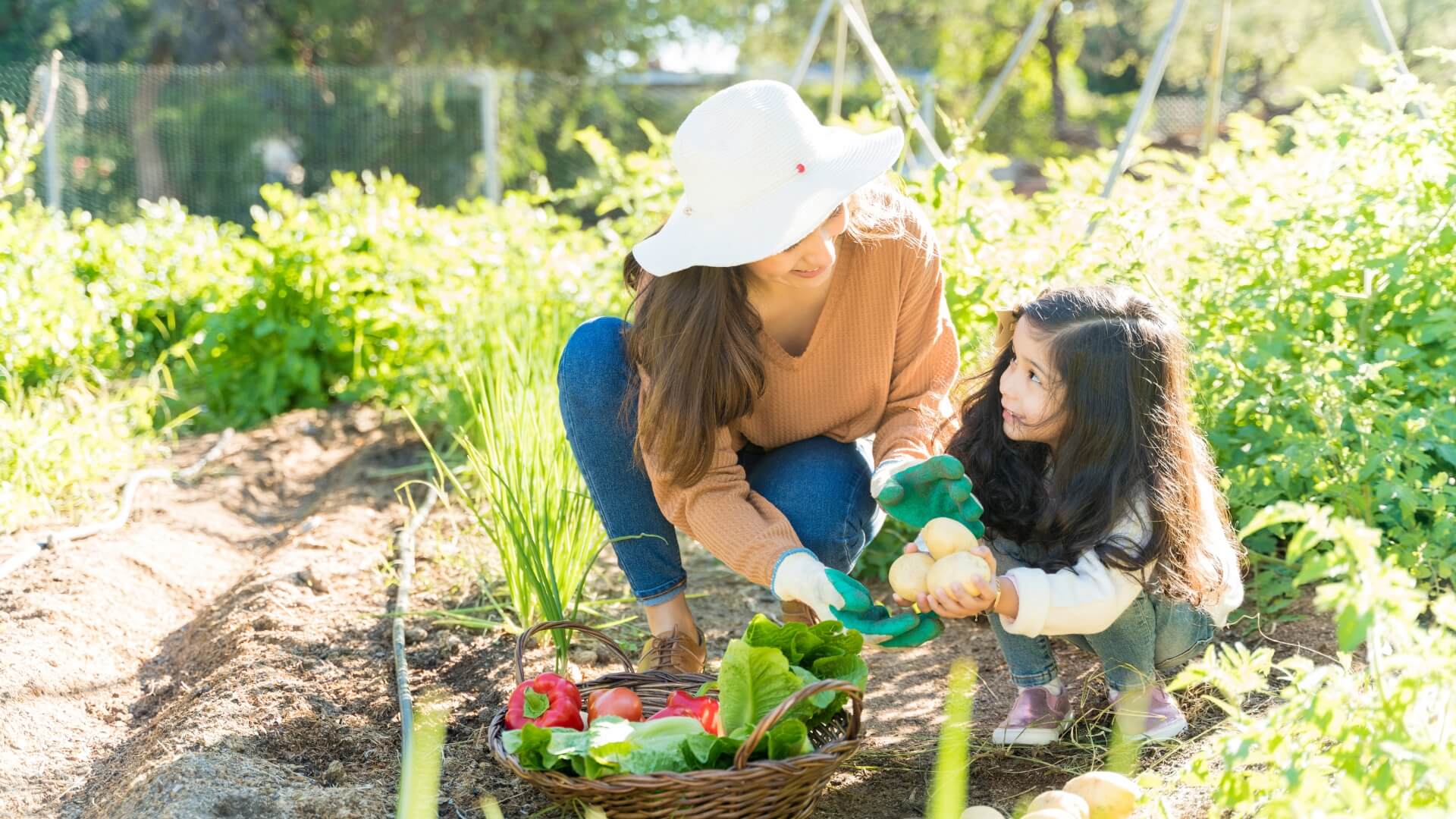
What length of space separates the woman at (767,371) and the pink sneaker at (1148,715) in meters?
0.48

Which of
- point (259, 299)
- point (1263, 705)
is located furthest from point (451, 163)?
point (1263, 705)

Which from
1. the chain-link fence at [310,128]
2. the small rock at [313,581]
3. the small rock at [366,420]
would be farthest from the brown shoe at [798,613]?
the chain-link fence at [310,128]

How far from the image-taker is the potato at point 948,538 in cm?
176

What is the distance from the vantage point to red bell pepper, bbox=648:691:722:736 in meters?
1.75

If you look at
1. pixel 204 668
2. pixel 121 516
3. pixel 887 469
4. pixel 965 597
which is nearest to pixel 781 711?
pixel 965 597

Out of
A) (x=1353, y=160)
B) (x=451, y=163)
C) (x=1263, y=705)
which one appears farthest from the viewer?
(x=451, y=163)

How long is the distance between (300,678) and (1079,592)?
4.65ft

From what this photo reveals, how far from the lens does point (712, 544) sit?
2.01m

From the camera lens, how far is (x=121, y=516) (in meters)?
3.27

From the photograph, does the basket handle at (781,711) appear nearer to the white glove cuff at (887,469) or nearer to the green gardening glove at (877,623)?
the green gardening glove at (877,623)

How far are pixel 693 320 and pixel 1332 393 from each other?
4.19ft

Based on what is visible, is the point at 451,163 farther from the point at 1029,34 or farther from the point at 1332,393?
the point at 1332,393

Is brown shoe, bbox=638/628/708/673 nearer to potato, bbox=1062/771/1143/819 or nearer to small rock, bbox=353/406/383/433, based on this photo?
potato, bbox=1062/771/1143/819

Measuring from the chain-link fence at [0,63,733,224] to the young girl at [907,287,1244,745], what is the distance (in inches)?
304
